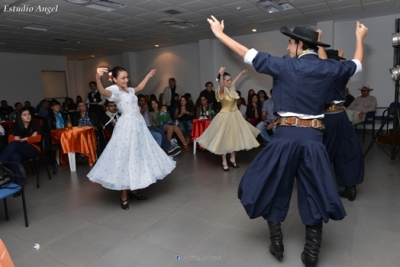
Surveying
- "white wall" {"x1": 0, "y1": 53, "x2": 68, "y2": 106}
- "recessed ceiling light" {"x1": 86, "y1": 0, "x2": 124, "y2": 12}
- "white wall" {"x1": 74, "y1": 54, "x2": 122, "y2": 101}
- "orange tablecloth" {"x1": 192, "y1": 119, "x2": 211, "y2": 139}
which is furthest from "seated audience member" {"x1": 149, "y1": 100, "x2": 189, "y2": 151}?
"white wall" {"x1": 0, "y1": 53, "x2": 68, "y2": 106}

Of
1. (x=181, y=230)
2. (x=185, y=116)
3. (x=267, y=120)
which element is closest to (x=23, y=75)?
(x=185, y=116)

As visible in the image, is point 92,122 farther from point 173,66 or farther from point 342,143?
point 173,66

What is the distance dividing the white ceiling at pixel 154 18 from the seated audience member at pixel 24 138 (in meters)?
1.97

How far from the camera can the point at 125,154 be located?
Answer: 2.94 m

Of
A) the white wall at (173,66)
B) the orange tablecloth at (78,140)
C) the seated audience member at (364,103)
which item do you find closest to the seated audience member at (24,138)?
the orange tablecloth at (78,140)

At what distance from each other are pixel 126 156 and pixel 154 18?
4.04m

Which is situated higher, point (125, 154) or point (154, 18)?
point (154, 18)

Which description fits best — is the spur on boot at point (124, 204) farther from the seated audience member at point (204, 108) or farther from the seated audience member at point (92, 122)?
the seated audience member at point (204, 108)

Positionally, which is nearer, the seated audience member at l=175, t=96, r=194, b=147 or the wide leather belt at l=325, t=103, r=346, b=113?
the wide leather belt at l=325, t=103, r=346, b=113

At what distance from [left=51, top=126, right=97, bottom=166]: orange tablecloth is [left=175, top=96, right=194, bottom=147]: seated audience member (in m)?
2.00

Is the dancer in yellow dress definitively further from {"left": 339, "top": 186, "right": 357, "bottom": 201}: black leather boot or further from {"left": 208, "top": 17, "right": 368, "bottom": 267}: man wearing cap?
{"left": 208, "top": 17, "right": 368, "bottom": 267}: man wearing cap

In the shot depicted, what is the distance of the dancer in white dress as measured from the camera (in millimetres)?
2918

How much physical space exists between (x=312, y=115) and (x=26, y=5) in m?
5.05

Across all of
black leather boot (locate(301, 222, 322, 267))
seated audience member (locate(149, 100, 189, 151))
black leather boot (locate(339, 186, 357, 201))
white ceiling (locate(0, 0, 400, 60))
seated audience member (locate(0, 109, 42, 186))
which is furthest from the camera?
seated audience member (locate(149, 100, 189, 151))
